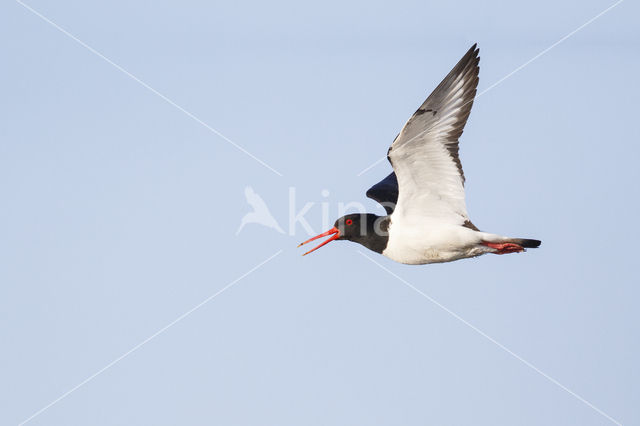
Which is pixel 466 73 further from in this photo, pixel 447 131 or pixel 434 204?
pixel 434 204

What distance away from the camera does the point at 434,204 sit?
14.8 m

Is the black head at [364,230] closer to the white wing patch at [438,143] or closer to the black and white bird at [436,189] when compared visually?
the black and white bird at [436,189]

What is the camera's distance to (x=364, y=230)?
15.5 m

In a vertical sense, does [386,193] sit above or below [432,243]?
above

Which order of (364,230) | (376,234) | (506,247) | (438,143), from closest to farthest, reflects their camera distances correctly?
(438,143)
(506,247)
(376,234)
(364,230)

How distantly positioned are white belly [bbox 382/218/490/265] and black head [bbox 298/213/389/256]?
20cm

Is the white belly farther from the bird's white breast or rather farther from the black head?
the black head

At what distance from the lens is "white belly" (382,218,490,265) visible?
14.6m

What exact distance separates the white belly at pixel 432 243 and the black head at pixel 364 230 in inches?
7.9

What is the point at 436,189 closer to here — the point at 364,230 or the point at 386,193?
the point at 364,230

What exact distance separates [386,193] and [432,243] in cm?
190

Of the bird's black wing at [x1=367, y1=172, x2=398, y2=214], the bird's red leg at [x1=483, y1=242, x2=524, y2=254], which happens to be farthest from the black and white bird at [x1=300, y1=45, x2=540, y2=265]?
the bird's black wing at [x1=367, y1=172, x2=398, y2=214]

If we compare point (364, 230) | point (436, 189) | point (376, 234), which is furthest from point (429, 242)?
point (364, 230)

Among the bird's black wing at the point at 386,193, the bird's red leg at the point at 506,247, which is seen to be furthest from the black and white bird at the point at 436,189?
the bird's black wing at the point at 386,193
